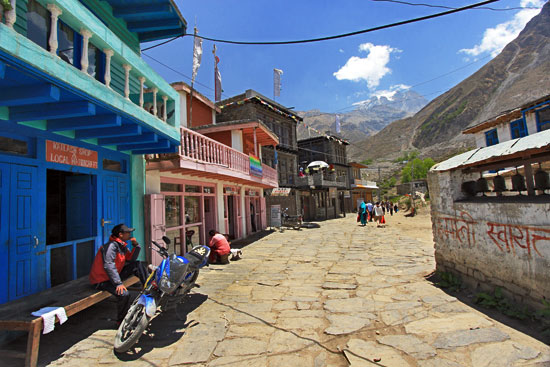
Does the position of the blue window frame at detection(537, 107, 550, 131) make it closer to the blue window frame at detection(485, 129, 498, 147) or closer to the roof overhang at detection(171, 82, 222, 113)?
the blue window frame at detection(485, 129, 498, 147)

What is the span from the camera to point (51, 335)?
3717 millimetres

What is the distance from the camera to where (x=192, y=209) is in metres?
9.37

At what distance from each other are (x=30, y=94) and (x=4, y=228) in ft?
6.25

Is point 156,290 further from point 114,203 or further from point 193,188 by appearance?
point 193,188

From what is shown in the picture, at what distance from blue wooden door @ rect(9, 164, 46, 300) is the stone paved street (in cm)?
81

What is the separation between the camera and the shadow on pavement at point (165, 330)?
326 centimetres

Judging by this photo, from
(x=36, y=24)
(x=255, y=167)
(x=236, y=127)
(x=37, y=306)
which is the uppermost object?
(x=236, y=127)

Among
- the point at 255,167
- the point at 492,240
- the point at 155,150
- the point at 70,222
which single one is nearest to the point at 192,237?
the point at 155,150

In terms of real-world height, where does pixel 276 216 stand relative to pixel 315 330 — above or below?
above

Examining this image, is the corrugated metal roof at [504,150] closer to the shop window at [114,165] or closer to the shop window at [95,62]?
the shop window at [114,165]

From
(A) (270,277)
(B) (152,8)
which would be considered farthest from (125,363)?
(B) (152,8)

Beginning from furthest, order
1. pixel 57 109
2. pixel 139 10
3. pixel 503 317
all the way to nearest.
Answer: pixel 139 10 < pixel 503 317 < pixel 57 109

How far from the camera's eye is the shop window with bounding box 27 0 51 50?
4305mm

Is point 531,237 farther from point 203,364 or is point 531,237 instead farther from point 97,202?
point 97,202
